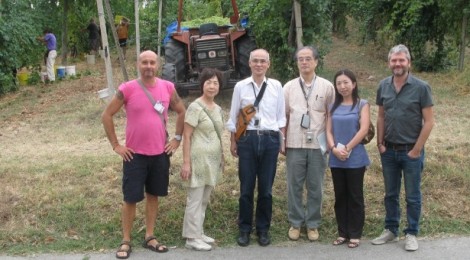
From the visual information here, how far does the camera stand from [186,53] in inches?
404

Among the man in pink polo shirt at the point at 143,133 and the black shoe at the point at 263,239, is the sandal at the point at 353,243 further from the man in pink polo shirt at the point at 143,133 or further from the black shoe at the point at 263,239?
the man in pink polo shirt at the point at 143,133

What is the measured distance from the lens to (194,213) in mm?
4492

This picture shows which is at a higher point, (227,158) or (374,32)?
(374,32)

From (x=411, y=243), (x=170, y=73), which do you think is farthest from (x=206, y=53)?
(x=411, y=243)

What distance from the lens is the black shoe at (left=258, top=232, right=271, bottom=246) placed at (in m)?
4.60

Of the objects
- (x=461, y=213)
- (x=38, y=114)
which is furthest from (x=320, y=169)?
(x=38, y=114)

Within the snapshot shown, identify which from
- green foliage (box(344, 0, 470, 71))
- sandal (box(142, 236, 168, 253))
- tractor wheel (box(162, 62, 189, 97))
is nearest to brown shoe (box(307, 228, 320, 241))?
sandal (box(142, 236, 168, 253))

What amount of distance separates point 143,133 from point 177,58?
6.01 m

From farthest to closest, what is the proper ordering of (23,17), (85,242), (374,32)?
1. (374,32)
2. (23,17)
3. (85,242)

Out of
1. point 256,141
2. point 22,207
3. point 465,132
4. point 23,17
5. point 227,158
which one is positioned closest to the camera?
point 256,141

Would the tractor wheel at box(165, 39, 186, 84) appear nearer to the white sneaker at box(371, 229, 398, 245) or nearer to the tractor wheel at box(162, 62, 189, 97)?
the tractor wheel at box(162, 62, 189, 97)

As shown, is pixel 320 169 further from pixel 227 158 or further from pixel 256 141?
pixel 227 158

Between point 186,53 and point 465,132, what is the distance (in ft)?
16.6

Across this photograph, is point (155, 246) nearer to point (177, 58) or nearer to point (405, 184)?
point (405, 184)
